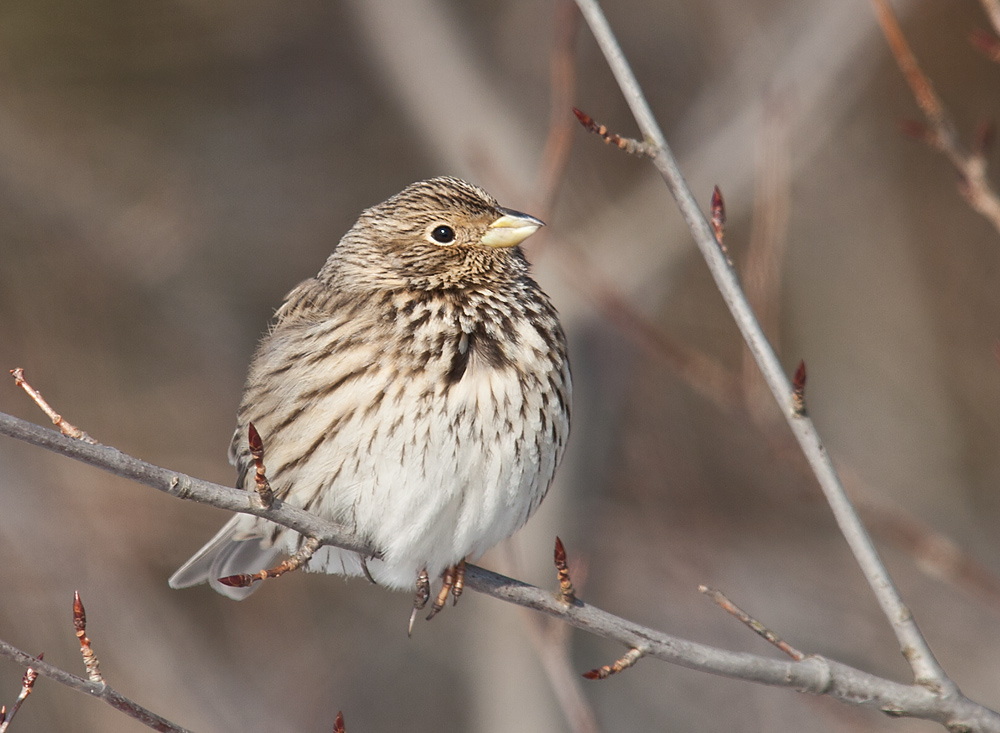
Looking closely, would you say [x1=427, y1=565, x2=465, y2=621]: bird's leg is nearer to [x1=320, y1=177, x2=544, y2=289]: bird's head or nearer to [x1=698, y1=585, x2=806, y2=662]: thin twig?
[x1=320, y1=177, x2=544, y2=289]: bird's head

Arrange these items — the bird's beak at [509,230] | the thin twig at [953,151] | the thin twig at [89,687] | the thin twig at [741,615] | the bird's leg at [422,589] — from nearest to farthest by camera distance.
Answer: the thin twig at [89,687] < the thin twig at [741,615] < the thin twig at [953,151] < the bird's leg at [422,589] < the bird's beak at [509,230]

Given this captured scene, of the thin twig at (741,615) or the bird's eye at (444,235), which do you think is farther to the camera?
the bird's eye at (444,235)

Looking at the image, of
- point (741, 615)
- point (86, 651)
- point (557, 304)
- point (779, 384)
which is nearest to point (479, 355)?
point (779, 384)

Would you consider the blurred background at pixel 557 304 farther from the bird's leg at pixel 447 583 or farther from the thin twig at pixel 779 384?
the thin twig at pixel 779 384

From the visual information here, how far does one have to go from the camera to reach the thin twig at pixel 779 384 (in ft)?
9.39

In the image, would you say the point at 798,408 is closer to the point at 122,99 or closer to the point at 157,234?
the point at 157,234

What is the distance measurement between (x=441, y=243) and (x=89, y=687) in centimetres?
193

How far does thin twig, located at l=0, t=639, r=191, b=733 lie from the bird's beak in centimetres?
189

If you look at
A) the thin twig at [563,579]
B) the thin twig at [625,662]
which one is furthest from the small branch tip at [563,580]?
the thin twig at [625,662]

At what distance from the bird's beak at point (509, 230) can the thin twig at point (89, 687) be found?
1.89m

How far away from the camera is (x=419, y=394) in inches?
138

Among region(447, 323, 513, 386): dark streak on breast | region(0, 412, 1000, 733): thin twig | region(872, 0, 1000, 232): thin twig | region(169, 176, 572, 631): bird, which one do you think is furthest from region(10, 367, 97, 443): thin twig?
region(872, 0, 1000, 232): thin twig

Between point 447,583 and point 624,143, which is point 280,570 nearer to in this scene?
point 447,583

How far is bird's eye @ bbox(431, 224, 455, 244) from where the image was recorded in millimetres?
4012
